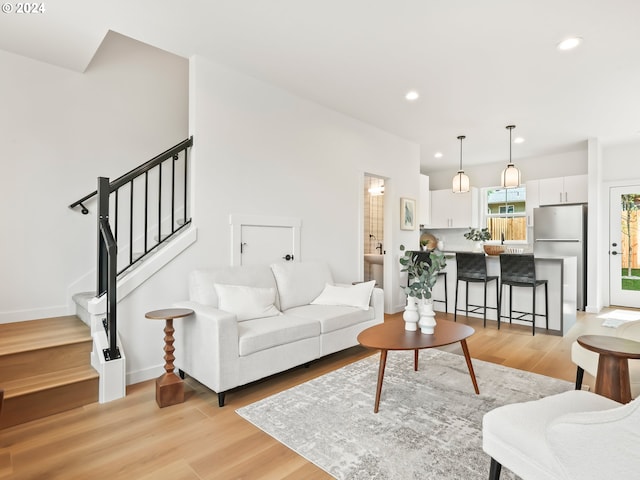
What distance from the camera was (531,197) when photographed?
669 cm

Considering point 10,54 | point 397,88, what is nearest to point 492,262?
point 397,88

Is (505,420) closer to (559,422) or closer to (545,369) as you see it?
(559,422)

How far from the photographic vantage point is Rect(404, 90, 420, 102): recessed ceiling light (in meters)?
4.04

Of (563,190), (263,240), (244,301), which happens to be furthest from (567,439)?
(563,190)

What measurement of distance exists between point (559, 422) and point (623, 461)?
16 cm

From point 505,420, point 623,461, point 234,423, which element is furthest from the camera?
point 234,423

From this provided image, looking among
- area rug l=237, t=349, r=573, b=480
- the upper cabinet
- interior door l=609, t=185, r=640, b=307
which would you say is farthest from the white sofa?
interior door l=609, t=185, r=640, b=307

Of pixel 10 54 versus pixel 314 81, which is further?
pixel 314 81

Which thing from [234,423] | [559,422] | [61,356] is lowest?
[234,423]

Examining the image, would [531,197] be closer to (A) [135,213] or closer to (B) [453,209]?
(B) [453,209]

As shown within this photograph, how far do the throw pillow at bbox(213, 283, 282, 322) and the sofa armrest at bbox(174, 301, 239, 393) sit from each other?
26cm

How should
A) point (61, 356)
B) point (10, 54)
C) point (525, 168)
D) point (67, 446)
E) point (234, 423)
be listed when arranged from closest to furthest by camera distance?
point (67, 446)
point (234, 423)
point (61, 356)
point (10, 54)
point (525, 168)

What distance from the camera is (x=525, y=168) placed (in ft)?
23.3

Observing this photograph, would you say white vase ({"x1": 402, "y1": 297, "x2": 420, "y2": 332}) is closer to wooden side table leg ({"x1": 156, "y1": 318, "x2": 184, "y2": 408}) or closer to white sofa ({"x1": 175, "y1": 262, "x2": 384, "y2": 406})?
white sofa ({"x1": 175, "y1": 262, "x2": 384, "y2": 406})
